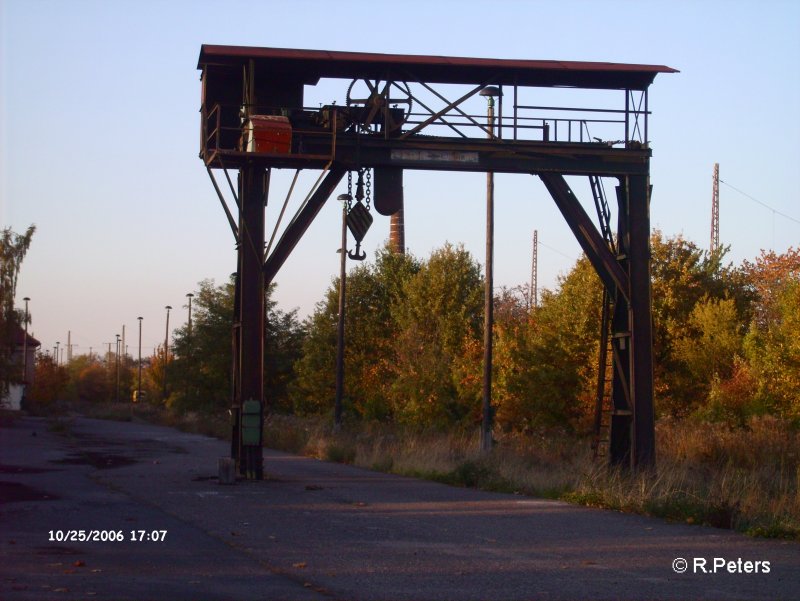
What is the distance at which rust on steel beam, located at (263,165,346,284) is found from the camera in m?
19.6

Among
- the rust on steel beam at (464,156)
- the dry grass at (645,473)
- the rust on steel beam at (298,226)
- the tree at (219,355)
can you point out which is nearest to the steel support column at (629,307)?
the rust on steel beam at (464,156)

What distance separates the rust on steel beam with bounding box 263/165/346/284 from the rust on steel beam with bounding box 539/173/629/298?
432 centimetres

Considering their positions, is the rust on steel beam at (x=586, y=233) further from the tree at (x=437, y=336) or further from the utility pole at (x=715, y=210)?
the utility pole at (x=715, y=210)

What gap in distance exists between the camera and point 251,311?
64.4 ft

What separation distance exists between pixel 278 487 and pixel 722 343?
65.5ft

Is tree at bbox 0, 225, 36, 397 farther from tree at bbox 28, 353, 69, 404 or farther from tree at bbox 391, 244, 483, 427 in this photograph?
tree at bbox 28, 353, 69, 404

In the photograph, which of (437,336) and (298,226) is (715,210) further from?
(298,226)

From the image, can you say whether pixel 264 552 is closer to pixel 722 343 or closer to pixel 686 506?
pixel 686 506

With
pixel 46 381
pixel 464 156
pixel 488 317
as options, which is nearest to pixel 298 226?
pixel 464 156

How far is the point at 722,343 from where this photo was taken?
3319 cm

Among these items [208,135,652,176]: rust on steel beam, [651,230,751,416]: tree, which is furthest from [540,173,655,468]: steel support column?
[651,230,751,416]: tree

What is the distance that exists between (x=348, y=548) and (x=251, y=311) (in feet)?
29.7

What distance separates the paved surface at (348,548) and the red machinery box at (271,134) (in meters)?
6.59

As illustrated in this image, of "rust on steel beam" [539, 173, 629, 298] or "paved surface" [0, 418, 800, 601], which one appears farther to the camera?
"rust on steel beam" [539, 173, 629, 298]
